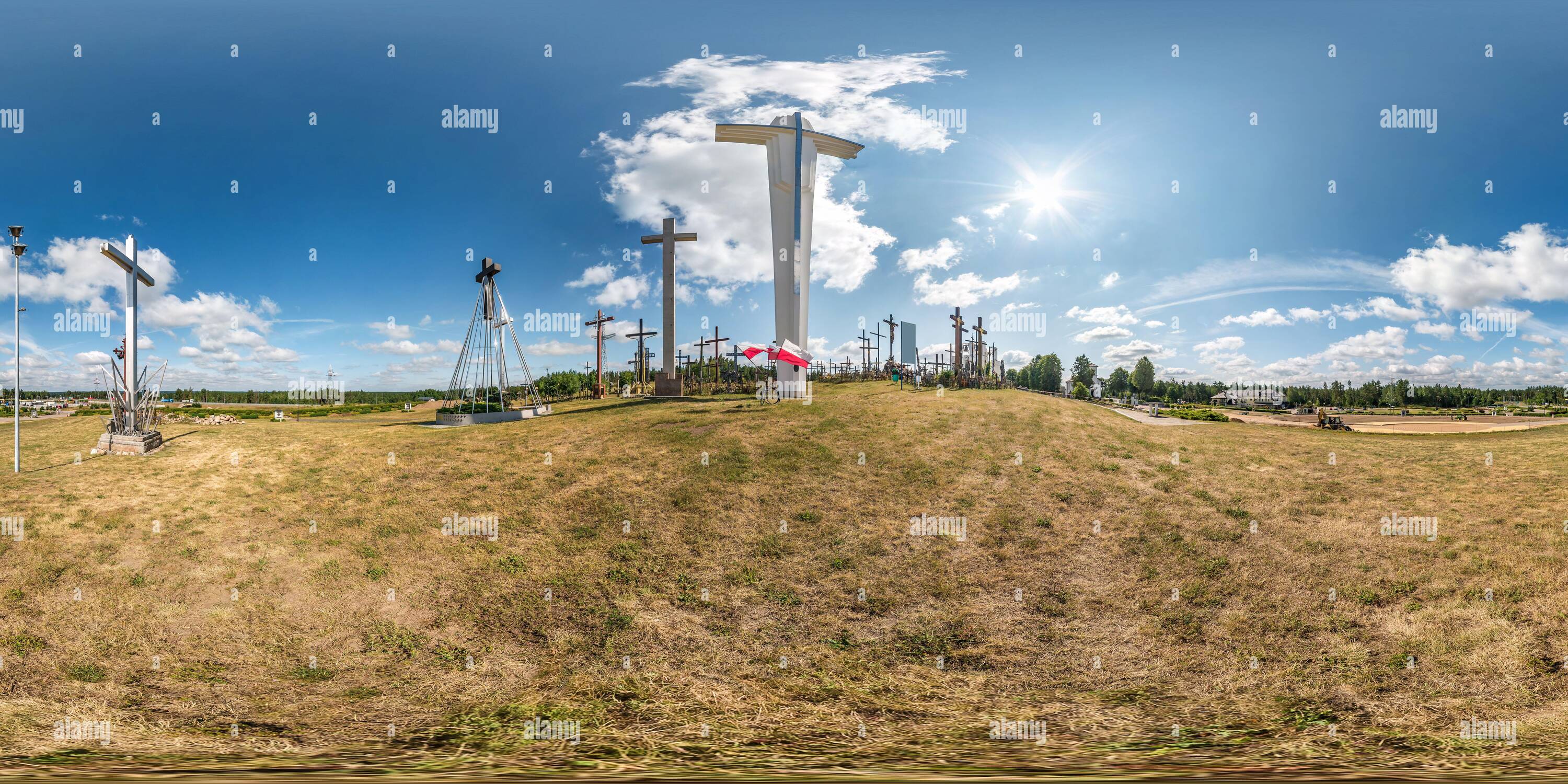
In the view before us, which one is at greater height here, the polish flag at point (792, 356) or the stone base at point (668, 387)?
the polish flag at point (792, 356)

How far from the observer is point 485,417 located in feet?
62.0

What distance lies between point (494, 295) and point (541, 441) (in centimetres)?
653

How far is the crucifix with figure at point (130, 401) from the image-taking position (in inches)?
551

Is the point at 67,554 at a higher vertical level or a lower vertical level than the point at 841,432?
lower

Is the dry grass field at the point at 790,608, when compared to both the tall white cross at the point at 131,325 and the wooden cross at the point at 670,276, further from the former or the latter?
the wooden cross at the point at 670,276

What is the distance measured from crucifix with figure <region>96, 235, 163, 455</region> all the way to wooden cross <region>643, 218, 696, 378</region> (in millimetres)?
13943

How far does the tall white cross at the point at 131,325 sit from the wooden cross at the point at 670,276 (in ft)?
45.4

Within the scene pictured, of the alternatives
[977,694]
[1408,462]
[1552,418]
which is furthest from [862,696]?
[1552,418]

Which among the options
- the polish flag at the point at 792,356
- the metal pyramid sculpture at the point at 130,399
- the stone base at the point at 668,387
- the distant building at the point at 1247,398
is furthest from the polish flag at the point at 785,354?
the distant building at the point at 1247,398

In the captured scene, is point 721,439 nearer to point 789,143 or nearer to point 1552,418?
point 789,143

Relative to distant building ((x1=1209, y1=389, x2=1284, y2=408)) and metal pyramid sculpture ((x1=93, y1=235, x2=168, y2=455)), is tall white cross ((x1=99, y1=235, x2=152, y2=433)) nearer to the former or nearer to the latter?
metal pyramid sculpture ((x1=93, y1=235, x2=168, y2=455))

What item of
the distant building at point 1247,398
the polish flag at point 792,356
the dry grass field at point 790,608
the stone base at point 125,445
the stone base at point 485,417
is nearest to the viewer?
the dry grass field at point 790,608

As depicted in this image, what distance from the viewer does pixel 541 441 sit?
15.4 metres

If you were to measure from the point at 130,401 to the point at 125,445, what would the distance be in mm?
1039
